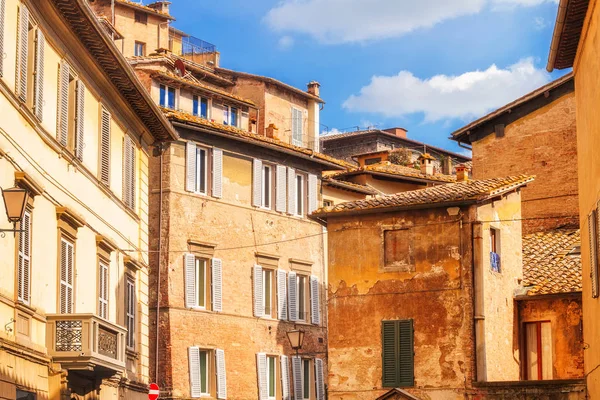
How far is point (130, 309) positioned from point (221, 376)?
1157cm

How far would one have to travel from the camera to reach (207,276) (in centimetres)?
4138

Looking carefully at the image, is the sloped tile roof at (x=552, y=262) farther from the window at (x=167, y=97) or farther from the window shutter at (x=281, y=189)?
the window at (x=167, y=97)

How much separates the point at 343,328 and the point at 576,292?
639 cm

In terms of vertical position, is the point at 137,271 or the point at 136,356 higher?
the point at 137,271

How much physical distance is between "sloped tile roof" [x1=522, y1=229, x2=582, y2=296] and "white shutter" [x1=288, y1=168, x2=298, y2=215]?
9.47 metres

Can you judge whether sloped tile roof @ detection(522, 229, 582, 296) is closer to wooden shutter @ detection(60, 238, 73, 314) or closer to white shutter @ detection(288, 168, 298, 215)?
white shutter @ detection(288, 168, 298, 215)

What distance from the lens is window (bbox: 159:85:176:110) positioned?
1800 inches

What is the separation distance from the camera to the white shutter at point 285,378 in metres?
43.2

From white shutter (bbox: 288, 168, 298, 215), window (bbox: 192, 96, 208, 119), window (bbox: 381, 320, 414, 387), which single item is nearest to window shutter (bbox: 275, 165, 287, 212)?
white shutter (bbox: 288, 168, 298, 215)

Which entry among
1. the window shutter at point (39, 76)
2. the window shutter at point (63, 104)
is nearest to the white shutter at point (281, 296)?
the window shutter at point (63, 104)

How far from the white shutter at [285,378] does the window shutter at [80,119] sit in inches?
766

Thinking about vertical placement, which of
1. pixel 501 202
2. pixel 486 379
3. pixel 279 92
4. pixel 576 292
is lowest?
pixel 486 379

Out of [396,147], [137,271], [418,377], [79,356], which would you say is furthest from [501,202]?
[396,147]

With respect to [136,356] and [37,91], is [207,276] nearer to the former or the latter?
[136,356]
